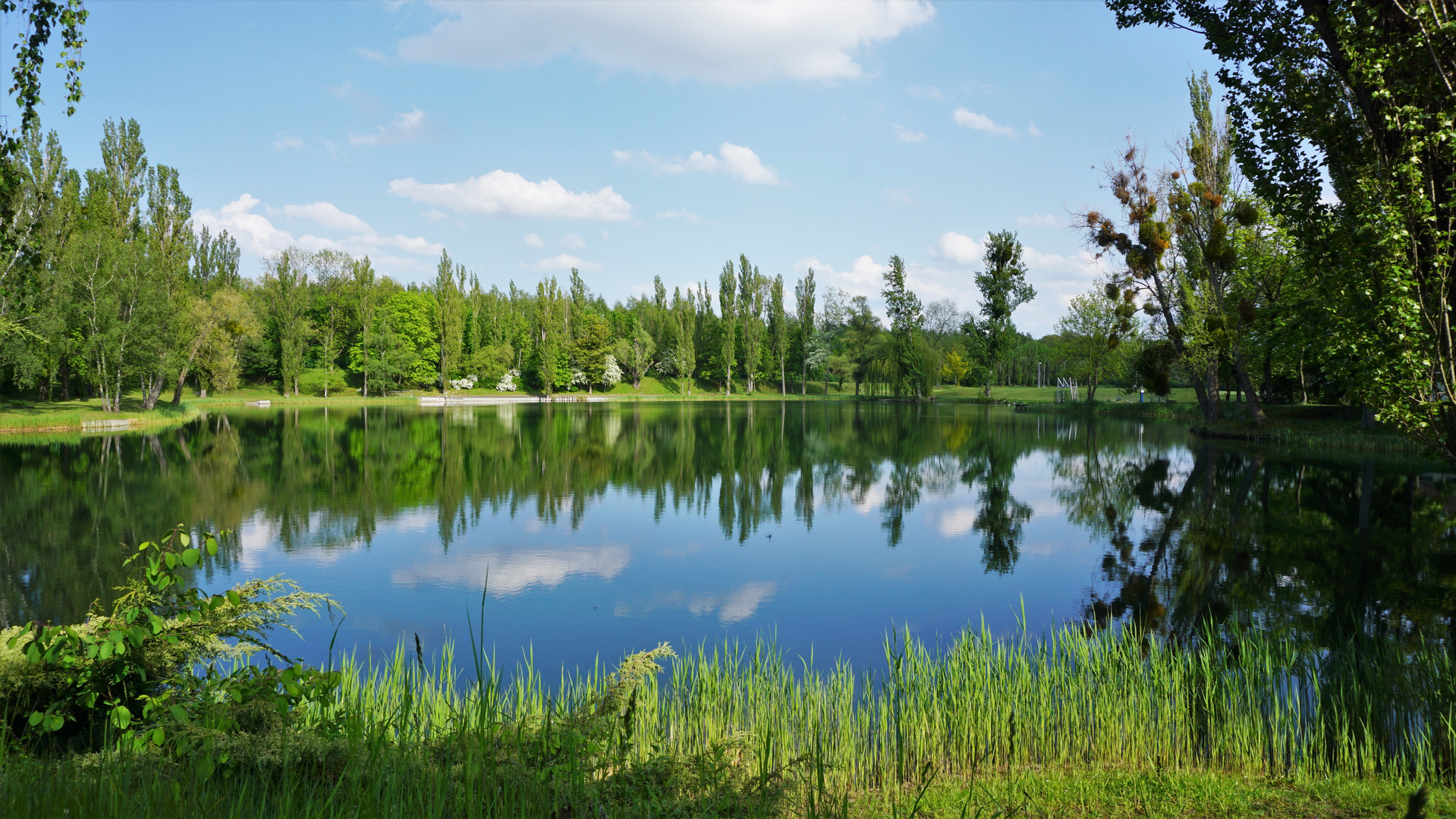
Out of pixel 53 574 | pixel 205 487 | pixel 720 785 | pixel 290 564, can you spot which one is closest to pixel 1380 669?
pixel 720 785

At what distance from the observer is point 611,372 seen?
8269cm

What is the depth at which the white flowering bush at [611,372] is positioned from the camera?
8235 centimetres

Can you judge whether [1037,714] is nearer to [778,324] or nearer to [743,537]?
[743,537]

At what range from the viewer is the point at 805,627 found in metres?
9.26

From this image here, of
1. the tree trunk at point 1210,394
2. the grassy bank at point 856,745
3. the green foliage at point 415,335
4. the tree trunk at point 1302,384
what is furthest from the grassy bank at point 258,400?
the tree trunk at point 1302,384

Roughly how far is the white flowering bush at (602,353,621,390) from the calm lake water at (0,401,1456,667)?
53381 mm

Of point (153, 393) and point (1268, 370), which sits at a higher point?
point (1268, 370)

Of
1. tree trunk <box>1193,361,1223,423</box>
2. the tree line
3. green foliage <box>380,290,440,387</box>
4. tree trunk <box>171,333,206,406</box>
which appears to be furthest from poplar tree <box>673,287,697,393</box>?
tree trunk <box>1193,361,1223,423</box>

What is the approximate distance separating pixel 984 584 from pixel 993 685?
5.44 m

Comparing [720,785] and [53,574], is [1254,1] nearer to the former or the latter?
[720,785]

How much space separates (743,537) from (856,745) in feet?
29.4

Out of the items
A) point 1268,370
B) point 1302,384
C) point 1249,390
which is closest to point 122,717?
point 1249,390

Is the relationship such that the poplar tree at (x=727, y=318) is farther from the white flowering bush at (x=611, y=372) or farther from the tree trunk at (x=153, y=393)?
the tree trunk at (x=153, y=393)

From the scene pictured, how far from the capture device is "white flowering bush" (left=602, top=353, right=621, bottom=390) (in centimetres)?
8235
